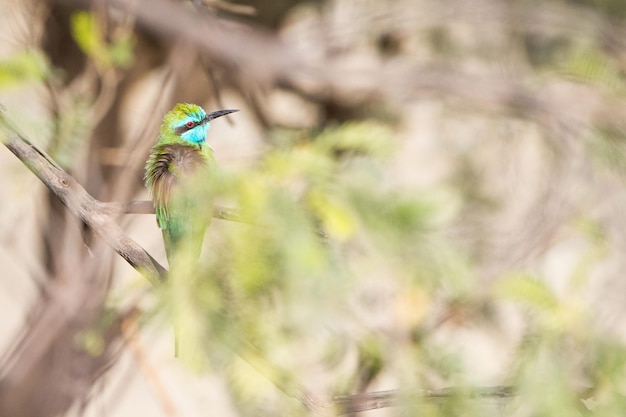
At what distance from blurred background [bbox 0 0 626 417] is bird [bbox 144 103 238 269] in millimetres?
62

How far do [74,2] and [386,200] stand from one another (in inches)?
43.7

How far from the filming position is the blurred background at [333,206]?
4.59 ft

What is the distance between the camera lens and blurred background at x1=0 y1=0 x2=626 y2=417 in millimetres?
1398

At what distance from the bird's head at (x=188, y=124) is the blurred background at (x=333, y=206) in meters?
0.13

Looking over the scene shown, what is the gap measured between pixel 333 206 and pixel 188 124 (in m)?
0.29

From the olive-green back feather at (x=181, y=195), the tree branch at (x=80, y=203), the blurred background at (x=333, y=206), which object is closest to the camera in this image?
the tree branch at (x=80, y=203)

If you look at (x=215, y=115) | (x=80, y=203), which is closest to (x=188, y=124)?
(x=215, y=115)

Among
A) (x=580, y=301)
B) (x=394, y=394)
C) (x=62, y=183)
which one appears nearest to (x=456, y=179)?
(x=580, y=301)

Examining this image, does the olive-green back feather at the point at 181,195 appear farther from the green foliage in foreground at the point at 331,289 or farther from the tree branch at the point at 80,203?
the tree branch at the point at 80,203

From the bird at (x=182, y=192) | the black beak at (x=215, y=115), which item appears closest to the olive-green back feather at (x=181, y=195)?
the bird at (x=182, y=192)

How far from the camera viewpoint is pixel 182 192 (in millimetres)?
1212

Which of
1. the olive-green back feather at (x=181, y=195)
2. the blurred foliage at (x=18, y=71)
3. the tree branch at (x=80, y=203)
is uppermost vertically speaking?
the blurred foliage at (x=18, y=71)

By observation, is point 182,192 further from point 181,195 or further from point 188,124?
point 188,124

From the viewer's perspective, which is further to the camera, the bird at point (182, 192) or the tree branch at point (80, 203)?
the bird at point (182, 192)
